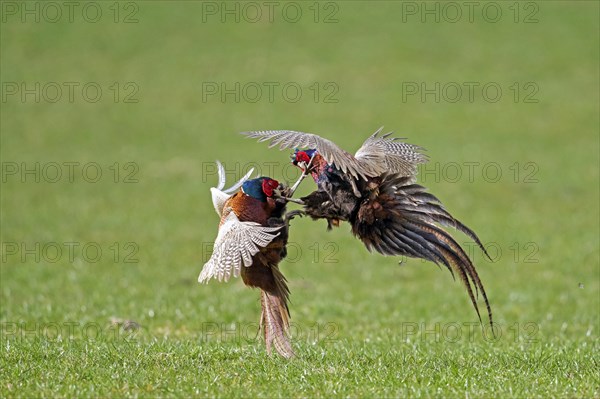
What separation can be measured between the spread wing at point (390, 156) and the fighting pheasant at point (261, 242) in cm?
76

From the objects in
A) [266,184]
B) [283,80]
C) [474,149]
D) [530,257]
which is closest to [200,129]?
[283,80]

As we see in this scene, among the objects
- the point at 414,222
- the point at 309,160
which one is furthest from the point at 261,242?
the point at 414,222

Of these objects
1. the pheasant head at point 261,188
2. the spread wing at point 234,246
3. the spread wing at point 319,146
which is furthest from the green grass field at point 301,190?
the spread wing at point 319,146

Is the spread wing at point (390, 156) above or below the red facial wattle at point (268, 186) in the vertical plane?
above

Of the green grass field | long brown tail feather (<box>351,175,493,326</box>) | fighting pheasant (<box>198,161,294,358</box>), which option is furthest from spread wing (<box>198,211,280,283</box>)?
long brown tail feather (<box>351,175,493,326</box>)

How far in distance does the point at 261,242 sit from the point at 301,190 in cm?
1156

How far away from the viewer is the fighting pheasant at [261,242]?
23.5 ft

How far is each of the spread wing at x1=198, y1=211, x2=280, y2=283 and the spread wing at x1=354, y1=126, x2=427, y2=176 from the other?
100 cm

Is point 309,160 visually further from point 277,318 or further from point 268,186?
point 277,318

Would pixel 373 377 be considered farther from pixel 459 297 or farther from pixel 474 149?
pixel 474 149

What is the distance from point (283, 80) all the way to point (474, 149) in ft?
25.4

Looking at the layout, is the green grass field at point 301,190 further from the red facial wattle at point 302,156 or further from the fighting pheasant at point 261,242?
the red facial wattle at point 302,156

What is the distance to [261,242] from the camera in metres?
7.16

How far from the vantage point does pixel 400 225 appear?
7473 millimetres
